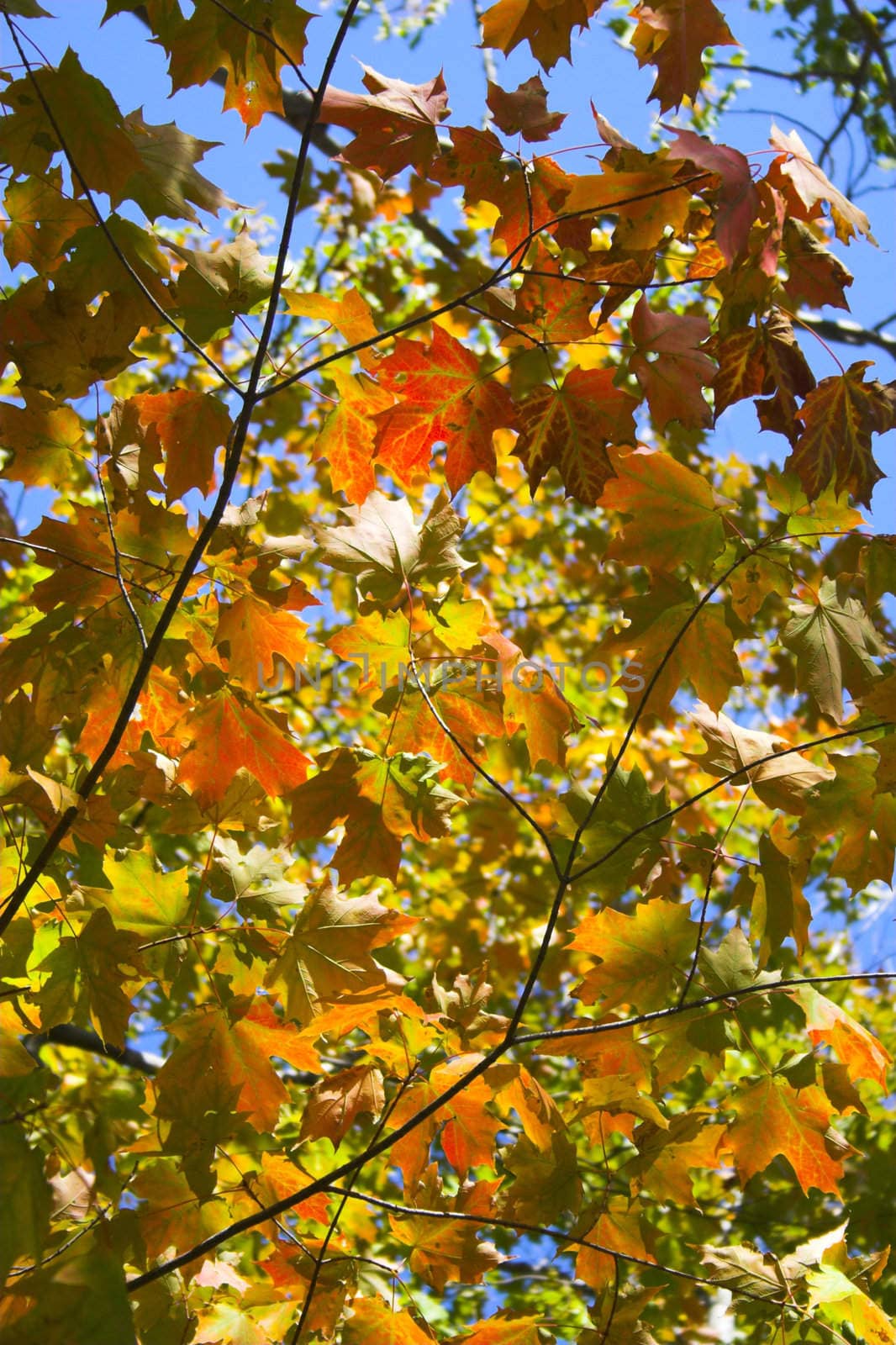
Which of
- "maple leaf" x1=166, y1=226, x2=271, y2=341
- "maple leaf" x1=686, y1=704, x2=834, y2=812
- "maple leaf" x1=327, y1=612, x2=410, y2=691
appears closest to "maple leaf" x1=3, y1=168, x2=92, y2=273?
"maple leaf" x1=166, y1=226, x2=271, y2=341

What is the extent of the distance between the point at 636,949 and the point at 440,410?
0.93 meters

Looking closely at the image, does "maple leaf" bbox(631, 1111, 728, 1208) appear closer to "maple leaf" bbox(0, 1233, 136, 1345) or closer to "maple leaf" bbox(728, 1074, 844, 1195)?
"maple leaf" bbox(728, 1074, 844, 1195)

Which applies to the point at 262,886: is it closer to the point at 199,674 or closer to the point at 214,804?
the point at 214,804

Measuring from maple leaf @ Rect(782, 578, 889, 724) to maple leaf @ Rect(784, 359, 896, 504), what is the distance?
18 centimetres

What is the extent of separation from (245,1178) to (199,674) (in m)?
0.82

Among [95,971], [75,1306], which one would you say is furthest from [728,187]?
[75,1306]

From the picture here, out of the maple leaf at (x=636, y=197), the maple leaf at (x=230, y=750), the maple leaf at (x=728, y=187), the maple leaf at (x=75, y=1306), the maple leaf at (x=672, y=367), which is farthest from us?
the maple leaf at (x=230, y=750)

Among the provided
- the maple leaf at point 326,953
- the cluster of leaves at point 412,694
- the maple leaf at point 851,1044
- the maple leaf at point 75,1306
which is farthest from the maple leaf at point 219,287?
the maple leaf at point 851,1044

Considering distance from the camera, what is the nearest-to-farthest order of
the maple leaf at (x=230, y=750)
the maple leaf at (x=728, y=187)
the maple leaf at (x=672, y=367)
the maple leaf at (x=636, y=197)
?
the maple leaf at (x=728, y=187) → the maple leaf at (x=636, y=197) → the maple leaf at (x=672, y=367) → the maple leaf at (x=230, y=750)

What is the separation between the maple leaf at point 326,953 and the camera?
1585 mm

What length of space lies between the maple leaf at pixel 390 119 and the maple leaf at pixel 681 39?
14.3 inches

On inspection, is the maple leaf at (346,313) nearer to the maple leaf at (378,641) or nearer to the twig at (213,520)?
the twig at (213,520)

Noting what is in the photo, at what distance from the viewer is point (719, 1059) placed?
1636mm

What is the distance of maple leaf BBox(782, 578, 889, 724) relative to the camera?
157 cm
